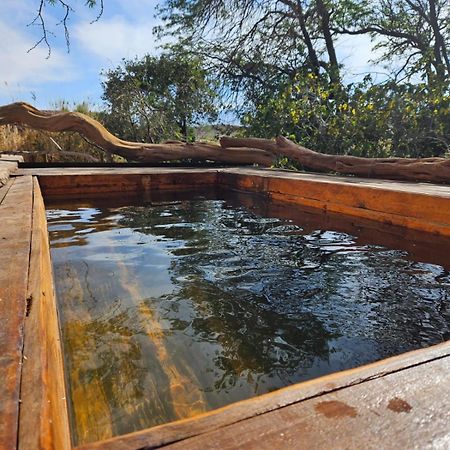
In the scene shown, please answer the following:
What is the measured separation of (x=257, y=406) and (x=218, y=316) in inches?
36.5

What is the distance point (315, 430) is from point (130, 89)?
10190mm

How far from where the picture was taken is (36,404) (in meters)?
0.51

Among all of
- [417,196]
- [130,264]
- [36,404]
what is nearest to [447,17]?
[417,196]

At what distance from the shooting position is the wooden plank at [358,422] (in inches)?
19.8

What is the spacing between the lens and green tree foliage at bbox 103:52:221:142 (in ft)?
30.2

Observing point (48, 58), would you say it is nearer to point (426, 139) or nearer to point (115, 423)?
point (115, 423)

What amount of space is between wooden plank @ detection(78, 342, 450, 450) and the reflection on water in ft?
1.36

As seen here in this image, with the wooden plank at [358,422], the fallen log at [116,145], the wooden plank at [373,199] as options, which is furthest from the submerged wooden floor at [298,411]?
the fallen log at [116,145]

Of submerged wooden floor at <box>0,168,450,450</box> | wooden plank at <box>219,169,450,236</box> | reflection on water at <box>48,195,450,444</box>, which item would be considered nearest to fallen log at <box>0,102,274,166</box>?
wooden plank at <box>219,169,450,236</box>

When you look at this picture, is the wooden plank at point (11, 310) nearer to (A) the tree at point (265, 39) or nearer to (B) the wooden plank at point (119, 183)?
(B) the wooden plank at point (119, 183)

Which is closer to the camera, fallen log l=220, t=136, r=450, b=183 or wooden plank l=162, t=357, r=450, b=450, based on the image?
wooden plank l=162, t=357, r=450, b=450

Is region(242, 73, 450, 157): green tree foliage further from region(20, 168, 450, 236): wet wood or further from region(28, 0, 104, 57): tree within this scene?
region(28, 0, 104, 57): tree

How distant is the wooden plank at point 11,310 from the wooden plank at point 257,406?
4.3 inches

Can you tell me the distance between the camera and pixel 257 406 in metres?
0.58
